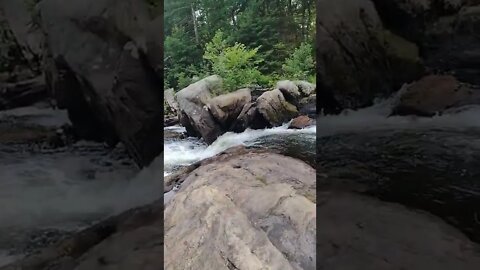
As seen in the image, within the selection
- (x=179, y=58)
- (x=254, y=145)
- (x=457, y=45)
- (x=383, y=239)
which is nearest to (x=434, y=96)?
(x=457, y=45)

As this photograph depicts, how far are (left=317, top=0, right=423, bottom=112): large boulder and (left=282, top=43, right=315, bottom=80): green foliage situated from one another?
50 mm

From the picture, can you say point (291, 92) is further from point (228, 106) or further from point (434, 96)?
point (434, 96)

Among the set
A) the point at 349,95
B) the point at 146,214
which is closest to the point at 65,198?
the point at 146,214

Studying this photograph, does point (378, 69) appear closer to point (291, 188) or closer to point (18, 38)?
point (291, 188)

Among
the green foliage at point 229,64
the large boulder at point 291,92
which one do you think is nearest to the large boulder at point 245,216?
the large boulder at point 291,92

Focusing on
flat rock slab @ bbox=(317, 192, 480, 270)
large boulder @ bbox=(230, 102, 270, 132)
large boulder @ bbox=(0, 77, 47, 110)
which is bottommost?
flat rock slab @ bbox=(317, 192, 480, 270)

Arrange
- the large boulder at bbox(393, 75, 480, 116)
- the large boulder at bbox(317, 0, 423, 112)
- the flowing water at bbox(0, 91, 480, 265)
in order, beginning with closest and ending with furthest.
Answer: the flowing water at bbox(0, 91, 480, 265)
the large boulder at bbox(393, 75, 480, 116)
the large boulder at bbox(317, 0, 423, 112)

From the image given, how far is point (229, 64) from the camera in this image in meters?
2.25

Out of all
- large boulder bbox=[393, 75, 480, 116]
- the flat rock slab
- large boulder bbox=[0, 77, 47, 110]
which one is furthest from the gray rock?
large boulder bbox=[0, 77, 47, 110]

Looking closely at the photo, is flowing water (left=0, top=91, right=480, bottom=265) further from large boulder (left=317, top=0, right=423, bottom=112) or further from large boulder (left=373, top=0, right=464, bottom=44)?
large boulder (left=373, top=0, right=464, bottom=44)

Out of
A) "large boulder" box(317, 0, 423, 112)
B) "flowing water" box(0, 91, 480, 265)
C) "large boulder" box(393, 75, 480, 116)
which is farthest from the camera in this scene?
"large boulder" box(317, 0, 423, 112)

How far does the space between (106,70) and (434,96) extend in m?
1.54

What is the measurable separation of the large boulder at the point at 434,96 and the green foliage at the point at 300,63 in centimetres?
47

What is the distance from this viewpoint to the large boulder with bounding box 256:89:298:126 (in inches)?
88.7
